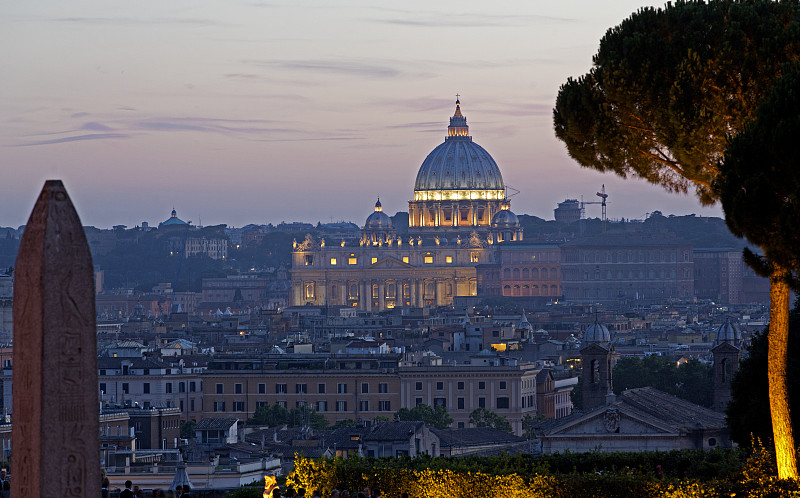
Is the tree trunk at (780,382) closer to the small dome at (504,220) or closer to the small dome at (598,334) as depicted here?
the small dome at (598,334)

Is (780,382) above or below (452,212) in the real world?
below

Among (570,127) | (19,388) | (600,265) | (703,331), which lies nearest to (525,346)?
(703,331)

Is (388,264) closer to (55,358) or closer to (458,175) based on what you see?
(458,175)

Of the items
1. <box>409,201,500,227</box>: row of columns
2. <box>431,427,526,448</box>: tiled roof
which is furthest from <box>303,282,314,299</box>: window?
<box>431,427,526,448</box>: tiled roof

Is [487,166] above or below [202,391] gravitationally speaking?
above

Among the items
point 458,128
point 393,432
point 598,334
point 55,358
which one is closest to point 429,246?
point 458,128

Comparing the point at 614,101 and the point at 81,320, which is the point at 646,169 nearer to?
the point at 614,101
